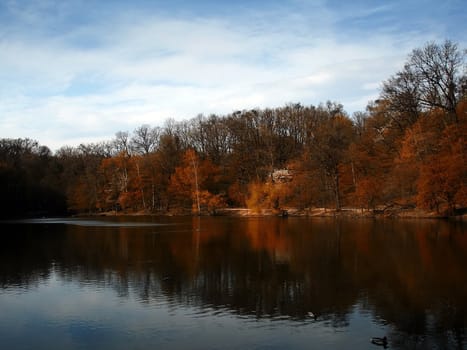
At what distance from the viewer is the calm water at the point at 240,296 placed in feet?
39.0

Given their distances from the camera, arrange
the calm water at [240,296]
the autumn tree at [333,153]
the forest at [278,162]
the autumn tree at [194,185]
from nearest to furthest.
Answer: the calm water at [240,296] < the forest at [278,162] < the autumn tree at [333,153] < the autumn tree at [194,185]

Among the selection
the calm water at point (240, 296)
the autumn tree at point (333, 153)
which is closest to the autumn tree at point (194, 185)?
the autumn tree at point (333, 153)

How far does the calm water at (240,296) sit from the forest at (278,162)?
20.8 meters

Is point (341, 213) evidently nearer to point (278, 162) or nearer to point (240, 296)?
point (278, 162)

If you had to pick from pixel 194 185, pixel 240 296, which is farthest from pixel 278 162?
pixel 240 296

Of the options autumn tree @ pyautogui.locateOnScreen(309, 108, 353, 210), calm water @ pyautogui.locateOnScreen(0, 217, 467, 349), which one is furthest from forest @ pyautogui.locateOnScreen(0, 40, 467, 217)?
calm water @ pyautogui.locateOnScreen(0, 217, 467, 349)

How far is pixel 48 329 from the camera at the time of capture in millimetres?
12969

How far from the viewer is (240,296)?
16219mm

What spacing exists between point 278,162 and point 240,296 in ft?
197

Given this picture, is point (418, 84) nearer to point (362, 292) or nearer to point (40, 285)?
point (362, 292)

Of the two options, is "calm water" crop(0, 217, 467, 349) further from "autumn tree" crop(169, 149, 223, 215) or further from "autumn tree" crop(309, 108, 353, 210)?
"autumn tree" crop(169, 149, 223, 215)

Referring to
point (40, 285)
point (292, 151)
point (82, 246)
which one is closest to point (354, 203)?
point (292, 151)

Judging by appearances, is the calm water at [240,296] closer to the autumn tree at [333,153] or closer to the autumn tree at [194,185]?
the autumn tree at [333,153]

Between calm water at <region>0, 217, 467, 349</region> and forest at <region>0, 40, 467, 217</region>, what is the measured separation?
2078 centimetres
